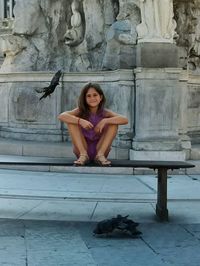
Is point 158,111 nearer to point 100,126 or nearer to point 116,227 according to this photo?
point 100,126

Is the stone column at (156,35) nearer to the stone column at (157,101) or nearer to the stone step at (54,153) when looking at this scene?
the stone column at (157,101)

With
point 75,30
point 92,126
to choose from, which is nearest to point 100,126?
point 92,126

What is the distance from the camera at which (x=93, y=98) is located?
22.9ft

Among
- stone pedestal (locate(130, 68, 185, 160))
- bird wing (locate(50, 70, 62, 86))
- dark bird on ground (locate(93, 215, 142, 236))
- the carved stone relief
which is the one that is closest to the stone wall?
stone pedestal (locate(130, 68, 185, 160))

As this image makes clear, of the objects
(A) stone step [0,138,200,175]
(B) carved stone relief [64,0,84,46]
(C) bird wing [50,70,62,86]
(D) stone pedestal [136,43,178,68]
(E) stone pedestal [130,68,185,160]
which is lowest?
(A) stone step [0,138,200,175]

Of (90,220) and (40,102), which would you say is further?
(40,102)

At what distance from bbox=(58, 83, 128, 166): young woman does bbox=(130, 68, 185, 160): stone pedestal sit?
3599 mm

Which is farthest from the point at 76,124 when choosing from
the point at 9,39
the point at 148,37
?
the point at 9,39

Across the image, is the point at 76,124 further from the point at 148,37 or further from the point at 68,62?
the point at 68,62

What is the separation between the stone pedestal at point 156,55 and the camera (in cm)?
1088

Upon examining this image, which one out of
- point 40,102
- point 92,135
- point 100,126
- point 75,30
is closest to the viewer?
point 100,126

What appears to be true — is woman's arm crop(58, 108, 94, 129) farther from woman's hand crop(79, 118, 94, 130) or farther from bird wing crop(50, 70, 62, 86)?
bird wing crop(50, 70, 62, 86)

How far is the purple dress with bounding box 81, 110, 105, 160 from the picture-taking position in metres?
7.02

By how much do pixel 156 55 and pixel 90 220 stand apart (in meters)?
4.88
